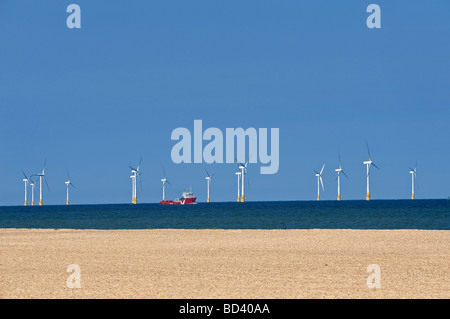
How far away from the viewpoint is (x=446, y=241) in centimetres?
4431

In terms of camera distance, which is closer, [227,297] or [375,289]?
[227,297]

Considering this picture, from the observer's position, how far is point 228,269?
2731 centimetres

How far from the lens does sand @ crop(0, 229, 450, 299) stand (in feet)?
68.1

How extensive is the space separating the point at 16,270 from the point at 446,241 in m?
27.4

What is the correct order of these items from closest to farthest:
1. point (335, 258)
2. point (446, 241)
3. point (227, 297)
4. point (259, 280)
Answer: point (227, 297)
point (259, 280)
point (335, 258)
point (446, 241)

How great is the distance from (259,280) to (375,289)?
407 cm

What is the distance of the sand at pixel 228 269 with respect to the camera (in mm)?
20766
